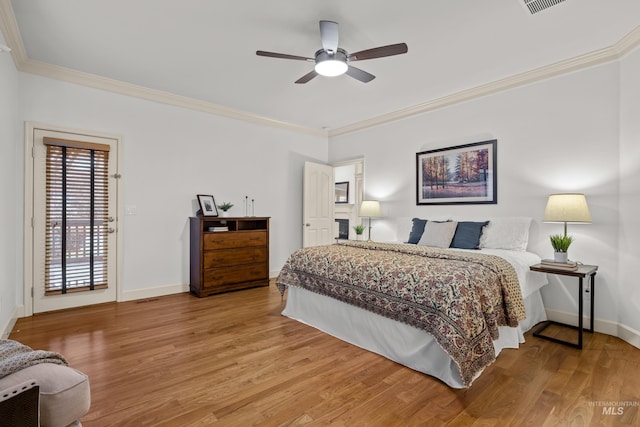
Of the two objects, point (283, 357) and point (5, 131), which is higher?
point (5, 131)

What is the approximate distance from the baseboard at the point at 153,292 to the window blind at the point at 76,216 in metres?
0.29

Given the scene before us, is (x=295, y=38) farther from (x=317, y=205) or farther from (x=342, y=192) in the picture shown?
(x=342, y=192)

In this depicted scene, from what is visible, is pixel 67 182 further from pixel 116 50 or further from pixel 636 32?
pixel 636 32

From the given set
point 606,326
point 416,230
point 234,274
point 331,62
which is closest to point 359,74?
point 331,62

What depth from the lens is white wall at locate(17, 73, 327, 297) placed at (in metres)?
3.63

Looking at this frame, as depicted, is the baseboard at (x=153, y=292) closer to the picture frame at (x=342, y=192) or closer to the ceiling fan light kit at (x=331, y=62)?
the ceiling fan light kit at (x=331, y=62)

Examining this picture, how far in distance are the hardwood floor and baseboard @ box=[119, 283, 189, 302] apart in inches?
28.8

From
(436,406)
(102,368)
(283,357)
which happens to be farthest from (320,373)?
(102,368)

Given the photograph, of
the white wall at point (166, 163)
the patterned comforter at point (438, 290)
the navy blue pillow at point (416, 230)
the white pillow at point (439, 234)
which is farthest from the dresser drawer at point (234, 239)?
the white pillow at point (439, 234)

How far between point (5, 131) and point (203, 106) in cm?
223

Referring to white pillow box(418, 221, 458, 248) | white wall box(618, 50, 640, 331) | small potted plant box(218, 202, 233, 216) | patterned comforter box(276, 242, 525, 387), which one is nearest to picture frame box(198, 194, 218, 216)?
small potted plant box(218, 202, 233, 216)

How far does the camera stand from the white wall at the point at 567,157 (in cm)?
294

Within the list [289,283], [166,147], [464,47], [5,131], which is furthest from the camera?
[166,147]

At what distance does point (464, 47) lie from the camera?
294 cm
